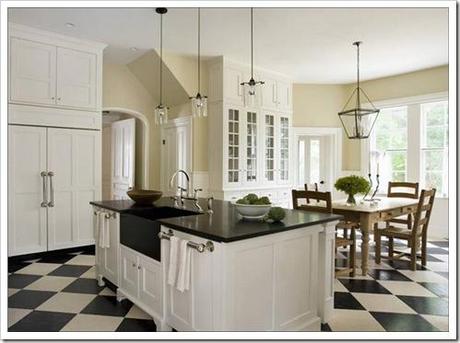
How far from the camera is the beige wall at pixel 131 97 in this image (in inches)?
218

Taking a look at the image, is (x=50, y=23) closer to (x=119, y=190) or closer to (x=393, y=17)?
(x=119, y=190)

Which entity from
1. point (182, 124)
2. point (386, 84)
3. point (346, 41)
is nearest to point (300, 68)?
point (346, 41)

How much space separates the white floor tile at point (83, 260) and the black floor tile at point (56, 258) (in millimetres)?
76

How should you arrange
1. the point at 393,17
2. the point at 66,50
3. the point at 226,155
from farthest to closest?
the point at 226,155
the point at 66,50
the point at 393,17

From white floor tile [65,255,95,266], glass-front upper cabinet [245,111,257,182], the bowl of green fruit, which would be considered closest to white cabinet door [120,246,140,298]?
the bowl of green fruit

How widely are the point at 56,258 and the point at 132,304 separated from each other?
196 cm

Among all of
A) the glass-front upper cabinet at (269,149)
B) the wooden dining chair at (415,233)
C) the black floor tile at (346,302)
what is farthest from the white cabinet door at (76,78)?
the wooden dining chair at (415,233)

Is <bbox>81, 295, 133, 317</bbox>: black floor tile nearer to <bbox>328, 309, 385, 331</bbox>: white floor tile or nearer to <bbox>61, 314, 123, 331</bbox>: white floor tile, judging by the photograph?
<bbox>61, 314, 123, 331</bbox>: white floor tile

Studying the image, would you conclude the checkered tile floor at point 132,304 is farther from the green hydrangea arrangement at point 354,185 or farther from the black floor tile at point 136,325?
the green hydrangea arrangement at point 354,185

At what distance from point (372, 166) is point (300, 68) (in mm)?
2459

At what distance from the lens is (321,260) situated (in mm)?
2537

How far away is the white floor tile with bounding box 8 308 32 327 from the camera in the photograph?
258cm

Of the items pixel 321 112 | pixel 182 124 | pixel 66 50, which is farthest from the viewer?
pixel 321 112

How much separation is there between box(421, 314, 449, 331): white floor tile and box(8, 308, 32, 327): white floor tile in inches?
127
